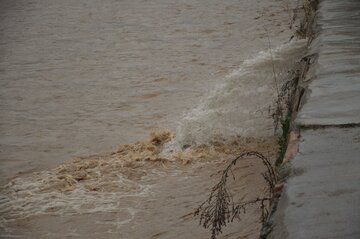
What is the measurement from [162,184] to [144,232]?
713 mm

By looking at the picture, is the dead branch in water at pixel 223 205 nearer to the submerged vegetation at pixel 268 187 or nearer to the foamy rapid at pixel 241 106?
the submerged vegetation at pixel 268 187

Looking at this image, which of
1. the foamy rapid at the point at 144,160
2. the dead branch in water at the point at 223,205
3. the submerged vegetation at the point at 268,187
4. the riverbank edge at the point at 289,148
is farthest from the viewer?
the foamy rapid at the point at 144,160

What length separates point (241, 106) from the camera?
16.2 ft

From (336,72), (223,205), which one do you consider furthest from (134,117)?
(223,205)

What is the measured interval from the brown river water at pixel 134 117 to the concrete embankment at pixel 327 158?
2.76 feet

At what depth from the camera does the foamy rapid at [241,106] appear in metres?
4.49

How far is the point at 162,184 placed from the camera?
3.81m

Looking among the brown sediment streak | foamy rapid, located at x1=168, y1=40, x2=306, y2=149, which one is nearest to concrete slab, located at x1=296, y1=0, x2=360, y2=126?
foamy rapid, located at x1=168, y1=40, x2=306, y2=149

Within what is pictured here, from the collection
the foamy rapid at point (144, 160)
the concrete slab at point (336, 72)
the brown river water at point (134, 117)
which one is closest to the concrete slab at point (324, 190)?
the concrete slab at point (336, 72)

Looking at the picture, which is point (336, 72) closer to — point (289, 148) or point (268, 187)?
point (268, 187)

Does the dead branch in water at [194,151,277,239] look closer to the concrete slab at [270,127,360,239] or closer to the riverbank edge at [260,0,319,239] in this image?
the riverbank edge at [260,0,319,239]

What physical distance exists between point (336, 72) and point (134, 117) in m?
2.63

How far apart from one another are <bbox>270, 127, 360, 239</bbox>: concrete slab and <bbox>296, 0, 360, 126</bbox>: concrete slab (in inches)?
8.4

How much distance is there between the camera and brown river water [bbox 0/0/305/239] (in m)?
3.47
